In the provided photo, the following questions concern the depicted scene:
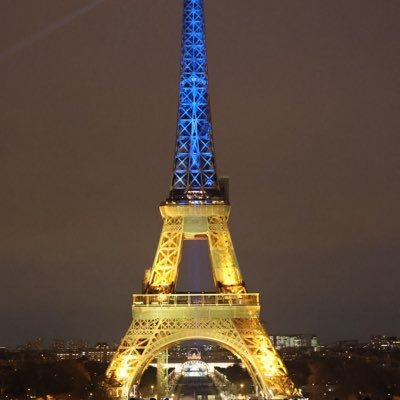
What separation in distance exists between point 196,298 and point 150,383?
166ft

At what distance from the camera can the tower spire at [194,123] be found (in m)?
76.4

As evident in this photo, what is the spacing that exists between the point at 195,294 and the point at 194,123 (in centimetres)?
1255

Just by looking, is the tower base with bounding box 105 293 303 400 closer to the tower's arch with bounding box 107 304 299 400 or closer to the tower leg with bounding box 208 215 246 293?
the tower's arch with bounding box 107 304 299 400

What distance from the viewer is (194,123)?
3029 inches

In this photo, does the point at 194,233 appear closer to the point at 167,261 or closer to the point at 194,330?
the point at 167,261

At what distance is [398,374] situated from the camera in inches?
3834

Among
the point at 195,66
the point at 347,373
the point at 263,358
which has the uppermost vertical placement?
the point at 195,66

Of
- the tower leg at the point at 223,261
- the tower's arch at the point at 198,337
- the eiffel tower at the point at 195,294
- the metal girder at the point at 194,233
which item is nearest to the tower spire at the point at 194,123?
the eiffel tower at the point at 195,294

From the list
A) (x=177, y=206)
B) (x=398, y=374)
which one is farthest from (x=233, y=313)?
(x=398, y=374)

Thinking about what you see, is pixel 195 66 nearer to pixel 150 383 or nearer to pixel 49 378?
pixel 49 378

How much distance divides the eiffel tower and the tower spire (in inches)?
2.8

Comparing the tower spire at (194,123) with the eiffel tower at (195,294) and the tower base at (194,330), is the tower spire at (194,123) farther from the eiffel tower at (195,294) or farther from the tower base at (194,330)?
the tower base at (194,330)

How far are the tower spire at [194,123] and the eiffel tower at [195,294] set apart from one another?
0.23 ft

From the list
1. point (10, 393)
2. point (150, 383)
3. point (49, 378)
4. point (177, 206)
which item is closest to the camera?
point (177, 206)
